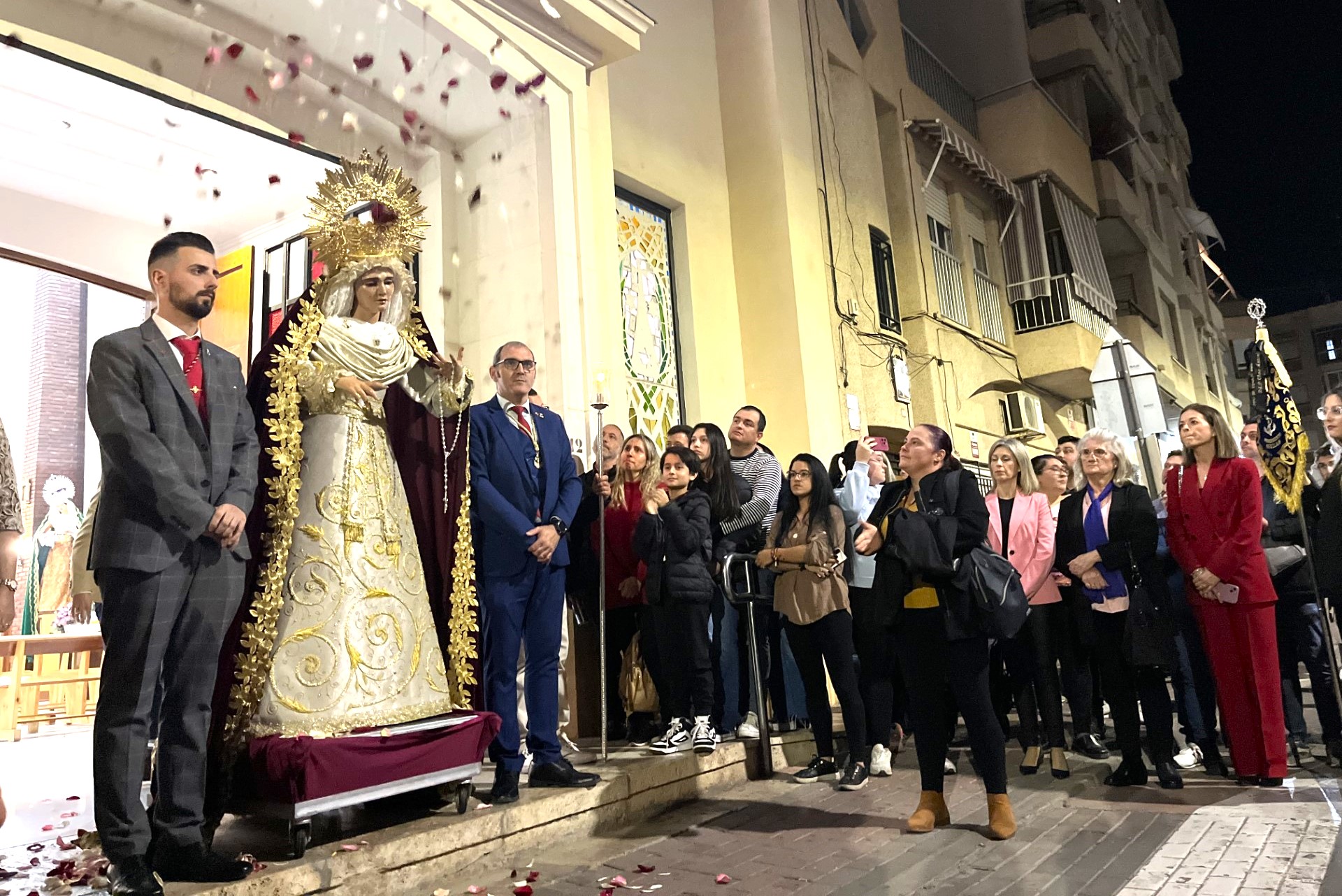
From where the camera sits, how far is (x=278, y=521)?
3.24m

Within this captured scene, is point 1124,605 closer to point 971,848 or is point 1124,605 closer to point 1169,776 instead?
point 1169,776

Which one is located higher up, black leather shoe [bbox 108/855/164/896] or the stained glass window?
the stained glass window

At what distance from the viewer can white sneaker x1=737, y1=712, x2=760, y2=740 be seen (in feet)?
15.8

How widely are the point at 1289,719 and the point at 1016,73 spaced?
1233 centimetres

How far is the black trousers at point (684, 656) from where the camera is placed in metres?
4.43

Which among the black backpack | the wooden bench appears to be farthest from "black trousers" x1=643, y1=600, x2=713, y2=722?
the wooden bench

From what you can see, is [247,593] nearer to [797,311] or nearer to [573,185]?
[573,185]

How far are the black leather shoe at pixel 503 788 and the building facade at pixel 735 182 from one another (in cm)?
194

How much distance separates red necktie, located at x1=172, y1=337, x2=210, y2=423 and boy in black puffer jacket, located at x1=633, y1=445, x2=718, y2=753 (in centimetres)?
215

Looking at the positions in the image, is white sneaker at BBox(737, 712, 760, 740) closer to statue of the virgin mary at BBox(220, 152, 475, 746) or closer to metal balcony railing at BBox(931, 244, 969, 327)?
statue of the virgin mary at BBox(220, 152, 475, 746)

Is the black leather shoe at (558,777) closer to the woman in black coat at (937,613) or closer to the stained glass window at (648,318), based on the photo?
the woman in black coat at (937,613)

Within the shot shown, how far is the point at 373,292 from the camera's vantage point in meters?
3.60

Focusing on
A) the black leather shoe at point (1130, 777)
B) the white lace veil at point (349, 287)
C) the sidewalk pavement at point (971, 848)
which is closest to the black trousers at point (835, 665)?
the sidewalk pavement at point (971, 848)

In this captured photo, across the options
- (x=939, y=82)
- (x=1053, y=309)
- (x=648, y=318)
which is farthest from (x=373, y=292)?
(x=939, y=82)
